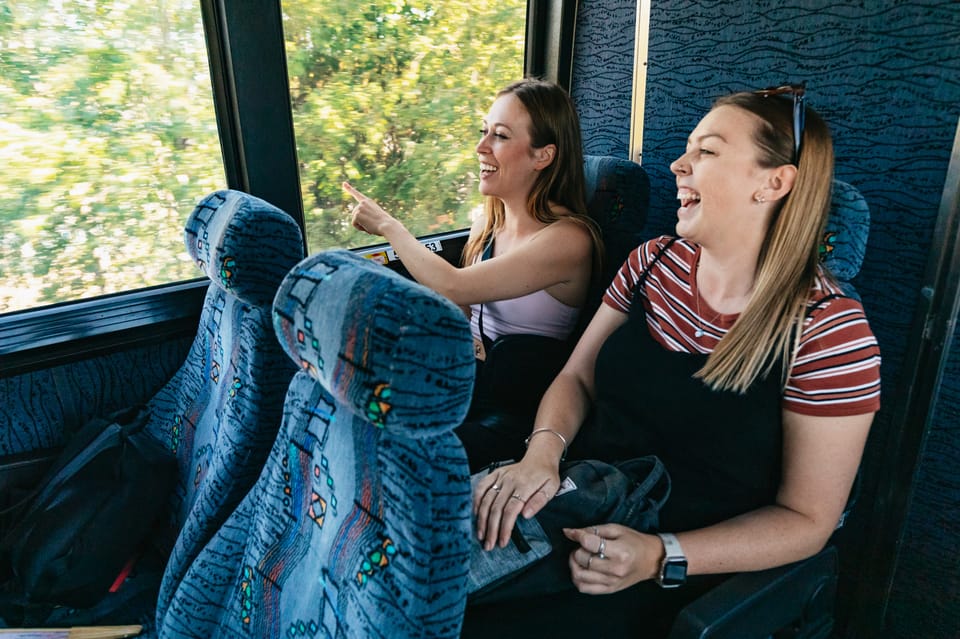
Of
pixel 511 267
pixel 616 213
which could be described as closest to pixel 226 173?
pixel 511 267

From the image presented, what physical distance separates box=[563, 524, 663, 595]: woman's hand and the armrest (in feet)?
0.35

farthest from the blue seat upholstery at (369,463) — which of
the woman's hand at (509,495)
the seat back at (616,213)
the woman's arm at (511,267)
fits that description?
the seat back at (616,213)

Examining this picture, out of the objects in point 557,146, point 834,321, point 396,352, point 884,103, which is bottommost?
point 834,321

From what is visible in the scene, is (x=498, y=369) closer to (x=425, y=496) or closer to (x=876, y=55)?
(x=425, y=496)

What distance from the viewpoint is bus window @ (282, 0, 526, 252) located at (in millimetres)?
1862

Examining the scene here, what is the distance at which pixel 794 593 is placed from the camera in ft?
3.48

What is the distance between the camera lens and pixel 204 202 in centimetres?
149

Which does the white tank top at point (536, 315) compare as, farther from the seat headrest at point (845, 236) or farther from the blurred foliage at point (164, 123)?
the seat headrest at point (845, 236)

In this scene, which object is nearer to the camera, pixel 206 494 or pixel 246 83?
pixel 206 494

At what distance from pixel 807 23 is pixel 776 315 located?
0.88 metres

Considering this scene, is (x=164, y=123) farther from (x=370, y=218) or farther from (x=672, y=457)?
(x=672, y=457)

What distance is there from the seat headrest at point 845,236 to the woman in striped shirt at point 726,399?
0.04 meters

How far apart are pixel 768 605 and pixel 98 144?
1857mm

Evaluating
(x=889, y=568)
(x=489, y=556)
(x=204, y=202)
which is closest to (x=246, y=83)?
(x=204, y=202)
